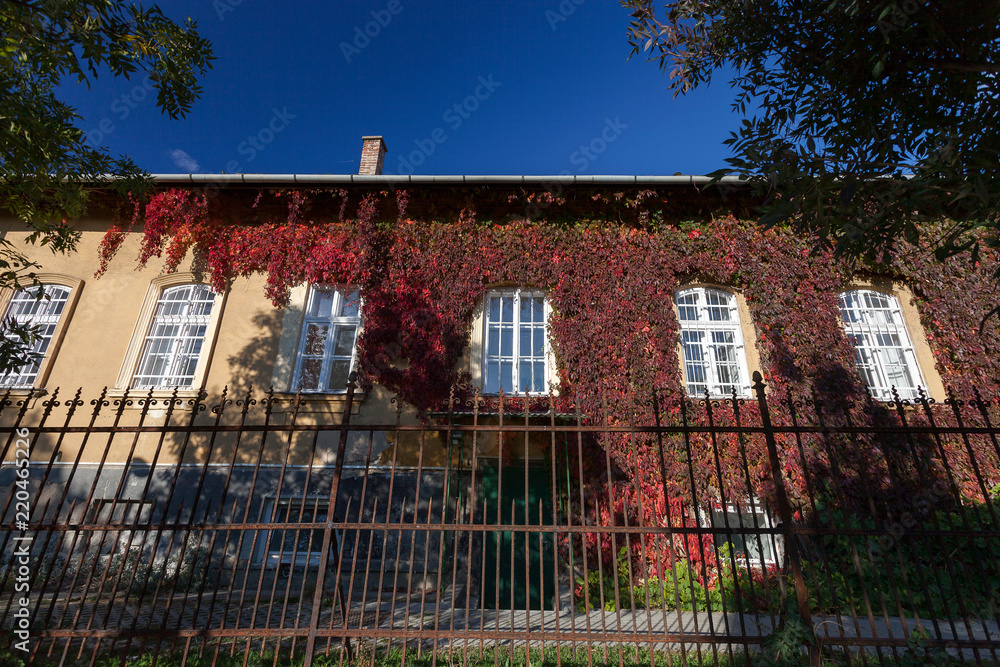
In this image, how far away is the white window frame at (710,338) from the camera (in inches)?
329

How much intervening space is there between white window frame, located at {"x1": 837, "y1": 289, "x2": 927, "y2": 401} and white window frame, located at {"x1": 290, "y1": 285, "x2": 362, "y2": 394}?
7827 mm

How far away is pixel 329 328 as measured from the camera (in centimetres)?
901

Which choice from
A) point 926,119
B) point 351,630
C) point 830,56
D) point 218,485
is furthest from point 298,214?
point 926,119

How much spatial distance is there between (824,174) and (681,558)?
17.1ft

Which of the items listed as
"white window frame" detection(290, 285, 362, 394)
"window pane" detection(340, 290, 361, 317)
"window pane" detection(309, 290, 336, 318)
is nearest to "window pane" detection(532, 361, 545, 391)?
"white window frame" detection(290, 285, 362, 394)

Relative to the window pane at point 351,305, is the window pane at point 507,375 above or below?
below

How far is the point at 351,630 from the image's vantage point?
3883 mm

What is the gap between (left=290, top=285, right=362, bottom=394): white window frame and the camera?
8.61 metres

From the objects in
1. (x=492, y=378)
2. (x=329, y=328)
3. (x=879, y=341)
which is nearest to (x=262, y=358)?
(x=329, y=328)

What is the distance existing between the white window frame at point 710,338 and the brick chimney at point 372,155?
630 centimetres

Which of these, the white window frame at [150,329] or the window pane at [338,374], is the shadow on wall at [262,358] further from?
the window pane at [338,374]

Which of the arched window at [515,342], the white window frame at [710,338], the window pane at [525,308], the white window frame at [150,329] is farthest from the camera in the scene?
the window pane at [525,308]

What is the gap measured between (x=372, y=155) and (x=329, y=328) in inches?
157

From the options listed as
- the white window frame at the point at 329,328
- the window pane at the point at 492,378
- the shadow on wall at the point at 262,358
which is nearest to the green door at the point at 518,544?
the window pane at the point at 492,378
